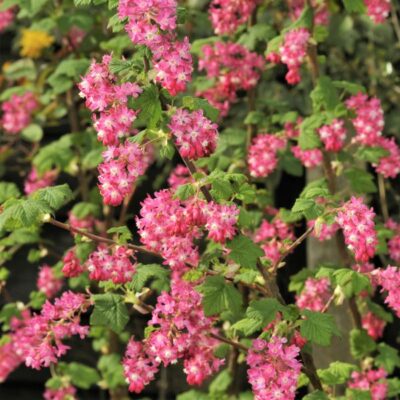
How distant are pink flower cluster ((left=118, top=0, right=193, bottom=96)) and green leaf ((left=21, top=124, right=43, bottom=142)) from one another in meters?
1.82

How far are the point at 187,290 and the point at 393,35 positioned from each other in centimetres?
216

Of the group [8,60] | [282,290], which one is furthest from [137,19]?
[8,60]

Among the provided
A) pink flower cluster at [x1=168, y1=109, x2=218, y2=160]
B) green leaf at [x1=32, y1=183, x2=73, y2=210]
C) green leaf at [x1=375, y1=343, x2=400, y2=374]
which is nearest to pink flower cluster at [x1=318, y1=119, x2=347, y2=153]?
green leaf at [x1=375, y1=343, x2=400, y2=374]

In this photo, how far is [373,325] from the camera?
306 centimetres

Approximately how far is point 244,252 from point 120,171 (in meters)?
0.37

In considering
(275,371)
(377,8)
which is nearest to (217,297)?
(275,371)

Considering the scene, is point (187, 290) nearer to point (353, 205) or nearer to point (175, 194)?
point (175, 194)

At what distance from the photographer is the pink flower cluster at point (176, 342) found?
211cm

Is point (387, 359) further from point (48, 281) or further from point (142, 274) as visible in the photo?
point (48, 281)

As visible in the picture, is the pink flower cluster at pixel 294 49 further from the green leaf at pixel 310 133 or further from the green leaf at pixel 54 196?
the green leaf at pixel 54 196

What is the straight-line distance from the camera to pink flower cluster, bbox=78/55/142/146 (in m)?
2.02

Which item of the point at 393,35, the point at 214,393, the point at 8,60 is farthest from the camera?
the point at 8,60

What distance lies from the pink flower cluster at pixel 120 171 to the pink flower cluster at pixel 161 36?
0.58 ft

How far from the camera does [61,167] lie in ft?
11.8
